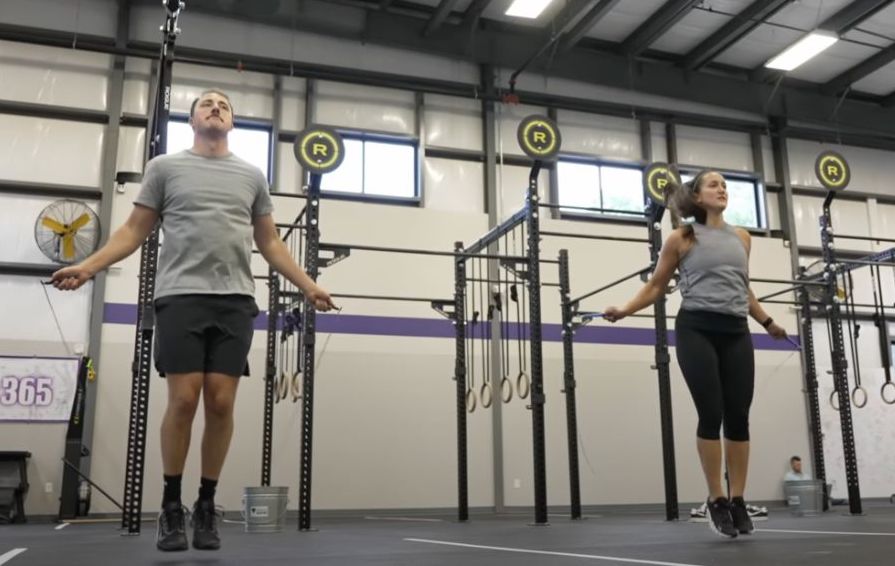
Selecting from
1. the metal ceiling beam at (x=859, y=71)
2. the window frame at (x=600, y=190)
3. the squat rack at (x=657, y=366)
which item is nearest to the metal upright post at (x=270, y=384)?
the squat rack at (x=657, y=366)

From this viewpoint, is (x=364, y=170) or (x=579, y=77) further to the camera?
(x=579, y=77)

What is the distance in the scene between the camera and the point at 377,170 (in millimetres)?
8898

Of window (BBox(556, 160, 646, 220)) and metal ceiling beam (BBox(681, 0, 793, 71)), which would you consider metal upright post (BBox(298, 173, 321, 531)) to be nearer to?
window (BBox(556, 160, 646, 220))

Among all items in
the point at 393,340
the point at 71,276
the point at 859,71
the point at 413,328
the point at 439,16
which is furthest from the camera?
the point at 859,71

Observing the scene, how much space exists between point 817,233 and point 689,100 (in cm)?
230

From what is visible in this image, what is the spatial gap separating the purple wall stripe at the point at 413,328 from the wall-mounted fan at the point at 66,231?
0.61 metres

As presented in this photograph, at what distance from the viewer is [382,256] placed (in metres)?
8.48

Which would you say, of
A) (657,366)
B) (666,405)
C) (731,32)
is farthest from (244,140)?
(731,32)

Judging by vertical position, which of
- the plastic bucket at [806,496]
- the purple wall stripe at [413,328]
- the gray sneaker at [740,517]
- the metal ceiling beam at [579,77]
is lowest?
the plastic bucket at [806,496]

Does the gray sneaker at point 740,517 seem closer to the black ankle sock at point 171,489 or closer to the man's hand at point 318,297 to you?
the man's hand at point 318,297

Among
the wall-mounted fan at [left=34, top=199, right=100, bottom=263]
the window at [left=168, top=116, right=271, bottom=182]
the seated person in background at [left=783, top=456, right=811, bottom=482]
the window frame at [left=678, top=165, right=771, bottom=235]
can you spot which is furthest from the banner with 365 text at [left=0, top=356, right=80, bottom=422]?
the seated person in background at [left=783, top=456, right=811, bottom=482]

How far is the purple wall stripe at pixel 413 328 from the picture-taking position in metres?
7.75

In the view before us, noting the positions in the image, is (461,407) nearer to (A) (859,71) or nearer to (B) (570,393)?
(B) (570,393)

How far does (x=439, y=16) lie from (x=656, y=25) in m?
2.38
